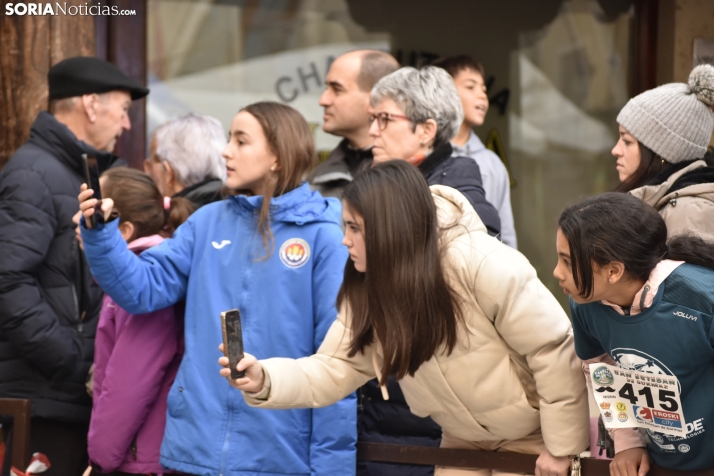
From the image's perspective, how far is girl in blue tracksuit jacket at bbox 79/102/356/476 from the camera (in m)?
3.29

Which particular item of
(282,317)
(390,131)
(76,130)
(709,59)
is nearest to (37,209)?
(76,130)

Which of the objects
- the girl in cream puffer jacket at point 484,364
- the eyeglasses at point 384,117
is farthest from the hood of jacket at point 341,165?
the girl in cream puffer jacket at point 484,364

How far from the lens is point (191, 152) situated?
4320 millimetres

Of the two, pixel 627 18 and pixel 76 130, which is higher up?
pixel 627 18

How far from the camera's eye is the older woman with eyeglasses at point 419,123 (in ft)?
12.1

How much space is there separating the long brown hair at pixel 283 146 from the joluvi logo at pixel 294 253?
10 centimetres

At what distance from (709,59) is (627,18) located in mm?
814

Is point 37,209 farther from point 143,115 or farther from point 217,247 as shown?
point 143,115

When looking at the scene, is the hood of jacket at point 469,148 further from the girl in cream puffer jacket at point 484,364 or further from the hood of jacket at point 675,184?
the girl in cream puffer jacket at point 484,364

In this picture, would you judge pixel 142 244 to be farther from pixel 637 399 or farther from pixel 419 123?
pixel 637 399

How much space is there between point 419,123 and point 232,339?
1464 millimetres

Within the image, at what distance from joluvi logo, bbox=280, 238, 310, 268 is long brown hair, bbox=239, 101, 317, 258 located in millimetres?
105

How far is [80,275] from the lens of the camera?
12.9 ft

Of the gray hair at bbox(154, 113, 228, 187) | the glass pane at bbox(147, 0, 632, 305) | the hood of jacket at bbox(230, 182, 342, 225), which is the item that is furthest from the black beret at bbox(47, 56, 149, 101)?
the glass pane at bbox(147, 0, 632, 305)
